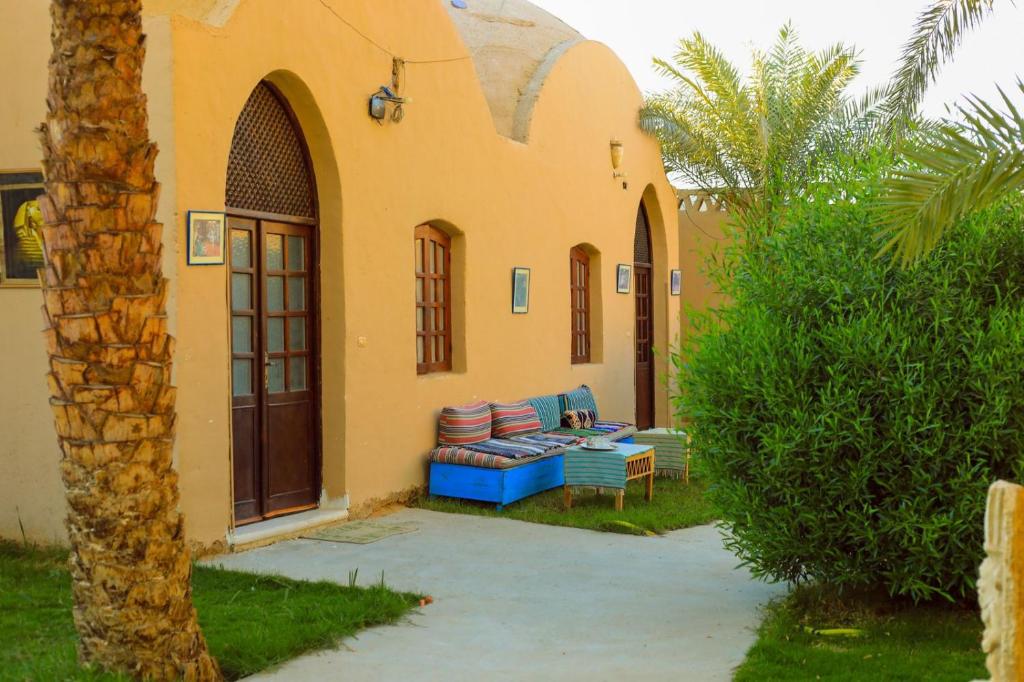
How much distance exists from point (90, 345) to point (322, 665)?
1896 mm

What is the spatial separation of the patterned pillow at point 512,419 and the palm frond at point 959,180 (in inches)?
236

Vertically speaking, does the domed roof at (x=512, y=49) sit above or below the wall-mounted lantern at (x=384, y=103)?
above

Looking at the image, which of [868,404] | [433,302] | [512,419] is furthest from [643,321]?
[868,404]

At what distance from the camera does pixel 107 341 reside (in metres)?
4.53

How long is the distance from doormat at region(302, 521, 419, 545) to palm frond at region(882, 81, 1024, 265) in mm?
4586

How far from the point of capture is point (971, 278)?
5.76m

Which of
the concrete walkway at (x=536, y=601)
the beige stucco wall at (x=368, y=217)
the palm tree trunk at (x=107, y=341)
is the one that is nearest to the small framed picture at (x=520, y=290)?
the beige stucco wall at (x=368, y=217)

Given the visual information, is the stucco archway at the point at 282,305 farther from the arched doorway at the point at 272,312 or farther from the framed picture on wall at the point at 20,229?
the framed picture on wall at the point at 20,229

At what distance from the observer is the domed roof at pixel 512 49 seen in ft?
42.6

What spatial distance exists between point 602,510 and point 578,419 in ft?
8.83

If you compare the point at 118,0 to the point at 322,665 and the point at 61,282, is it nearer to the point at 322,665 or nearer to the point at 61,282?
the point at 61,282

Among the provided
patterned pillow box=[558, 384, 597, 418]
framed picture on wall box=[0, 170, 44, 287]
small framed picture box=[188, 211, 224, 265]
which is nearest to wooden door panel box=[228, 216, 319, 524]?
small framed picture box=[188, 211, 224, 265]

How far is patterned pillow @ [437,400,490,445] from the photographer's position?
33.9ft

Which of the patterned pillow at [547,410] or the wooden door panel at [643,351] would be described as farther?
the wooden door panel at [643,351]
